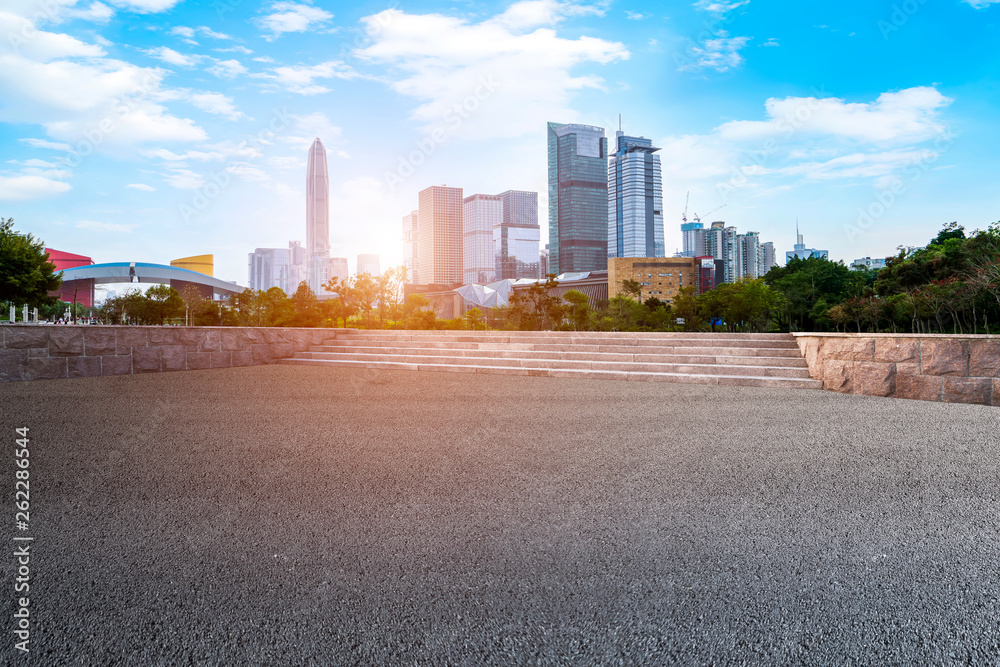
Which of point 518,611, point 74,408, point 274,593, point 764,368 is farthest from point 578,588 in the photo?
point 764,368

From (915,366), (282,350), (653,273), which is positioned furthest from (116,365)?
(653,273)

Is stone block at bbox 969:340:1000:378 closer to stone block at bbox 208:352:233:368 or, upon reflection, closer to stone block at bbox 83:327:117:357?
stone block at bbox 208:352:233:368

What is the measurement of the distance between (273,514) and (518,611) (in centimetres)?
178

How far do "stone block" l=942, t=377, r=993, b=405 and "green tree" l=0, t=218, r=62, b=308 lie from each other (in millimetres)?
38887

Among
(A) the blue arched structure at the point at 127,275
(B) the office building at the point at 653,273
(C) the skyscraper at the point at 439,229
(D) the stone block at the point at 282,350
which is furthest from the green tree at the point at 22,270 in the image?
(C) the skyscraper at the point at 439,229

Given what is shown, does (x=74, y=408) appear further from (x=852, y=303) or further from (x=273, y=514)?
(x=852, y=303)

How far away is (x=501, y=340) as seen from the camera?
1387cm

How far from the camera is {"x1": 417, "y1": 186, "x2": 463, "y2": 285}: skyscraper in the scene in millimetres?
169125

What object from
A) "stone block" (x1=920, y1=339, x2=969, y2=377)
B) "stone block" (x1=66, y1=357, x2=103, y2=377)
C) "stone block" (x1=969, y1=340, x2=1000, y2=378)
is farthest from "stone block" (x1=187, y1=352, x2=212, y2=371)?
"stone block" (x1=969, y1=340, x2=1000, y2=378)

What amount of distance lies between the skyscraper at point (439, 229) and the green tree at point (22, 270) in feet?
442

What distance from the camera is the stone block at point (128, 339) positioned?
10828 millimetres

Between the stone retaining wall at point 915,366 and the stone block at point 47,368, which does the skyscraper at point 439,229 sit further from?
the stone retaining wall at point 915,366

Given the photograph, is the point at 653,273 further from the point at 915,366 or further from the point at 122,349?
the point at 122,349

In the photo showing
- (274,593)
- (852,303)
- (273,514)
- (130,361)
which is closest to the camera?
(274,593)
